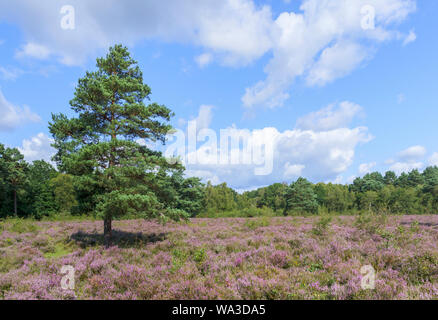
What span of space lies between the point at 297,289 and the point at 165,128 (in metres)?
9.36

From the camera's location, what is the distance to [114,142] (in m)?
9.52

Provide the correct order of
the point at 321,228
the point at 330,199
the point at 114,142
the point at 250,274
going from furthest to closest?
the point at 330,199, the point at 321,228, the point at 114,142, the point at 250,274

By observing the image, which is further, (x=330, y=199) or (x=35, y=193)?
(x=330, y=199)

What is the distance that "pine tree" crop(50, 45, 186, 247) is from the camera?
9305mm

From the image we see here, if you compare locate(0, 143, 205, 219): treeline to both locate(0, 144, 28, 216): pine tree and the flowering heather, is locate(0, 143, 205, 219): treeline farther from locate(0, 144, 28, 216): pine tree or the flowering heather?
the flowering heather

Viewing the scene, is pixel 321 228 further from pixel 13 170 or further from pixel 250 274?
pixel 13 170

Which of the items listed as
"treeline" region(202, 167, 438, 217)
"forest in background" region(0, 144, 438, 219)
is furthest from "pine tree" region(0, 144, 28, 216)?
"treeline" region(202, 167, 438, 217)

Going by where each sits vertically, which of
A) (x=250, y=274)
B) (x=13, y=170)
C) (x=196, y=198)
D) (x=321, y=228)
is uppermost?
(x=13, y=170)

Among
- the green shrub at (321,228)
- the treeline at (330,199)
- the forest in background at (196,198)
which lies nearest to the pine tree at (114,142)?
the green shrub at (321,228)

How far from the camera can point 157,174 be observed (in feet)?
33.5

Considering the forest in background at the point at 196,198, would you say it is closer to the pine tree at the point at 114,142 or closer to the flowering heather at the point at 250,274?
the pine tree at the point at 114,142

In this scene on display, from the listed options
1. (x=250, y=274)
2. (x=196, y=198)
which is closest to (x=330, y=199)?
(x=196, y=198)
